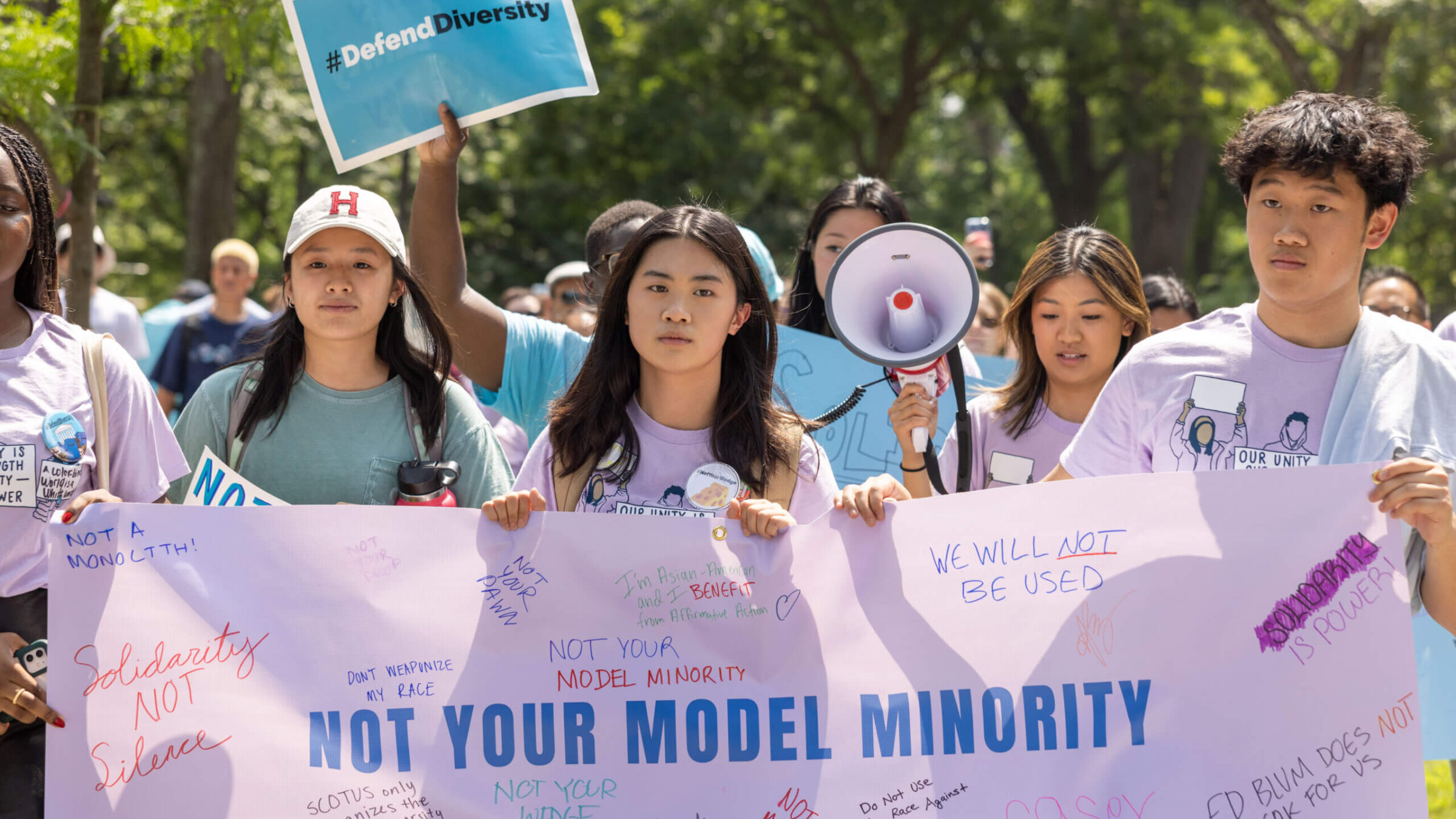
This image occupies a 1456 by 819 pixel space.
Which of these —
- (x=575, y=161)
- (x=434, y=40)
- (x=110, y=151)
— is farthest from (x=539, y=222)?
(x=434, y=40)

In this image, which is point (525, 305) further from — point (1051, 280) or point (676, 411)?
point (676, 411)

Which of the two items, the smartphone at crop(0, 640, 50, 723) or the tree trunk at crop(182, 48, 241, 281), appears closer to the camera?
the smartphone at crop(0, 640, 50, 723)

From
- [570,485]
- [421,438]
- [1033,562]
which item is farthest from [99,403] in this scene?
[1033,562]

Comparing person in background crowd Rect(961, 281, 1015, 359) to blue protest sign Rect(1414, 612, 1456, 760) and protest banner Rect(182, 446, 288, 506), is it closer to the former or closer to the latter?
blue protest sign Rect(1414, 612, 1456, 760)

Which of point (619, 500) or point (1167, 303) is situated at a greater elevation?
point (1167, 303)

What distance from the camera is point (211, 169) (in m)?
13.8

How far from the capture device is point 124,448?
2693 millimetres

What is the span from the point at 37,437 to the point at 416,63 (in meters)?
1.37

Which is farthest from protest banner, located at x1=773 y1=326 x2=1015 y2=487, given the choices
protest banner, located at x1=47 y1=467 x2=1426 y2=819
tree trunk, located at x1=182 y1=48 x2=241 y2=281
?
tree trunk, located at x1=182 y1=48 x2=241 y2=281

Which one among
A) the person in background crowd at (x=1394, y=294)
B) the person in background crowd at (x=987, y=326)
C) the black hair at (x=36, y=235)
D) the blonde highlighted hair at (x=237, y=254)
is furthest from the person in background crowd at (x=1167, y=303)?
the blonde highlighted hair at (x=237, y=254)

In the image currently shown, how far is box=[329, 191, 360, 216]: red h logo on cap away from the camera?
3068 millimetres

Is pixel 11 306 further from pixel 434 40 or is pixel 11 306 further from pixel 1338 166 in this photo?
pixel 1338 166

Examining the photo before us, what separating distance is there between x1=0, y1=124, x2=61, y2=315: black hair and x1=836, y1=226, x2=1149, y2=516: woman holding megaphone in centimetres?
215

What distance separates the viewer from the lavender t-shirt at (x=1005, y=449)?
3.56m
